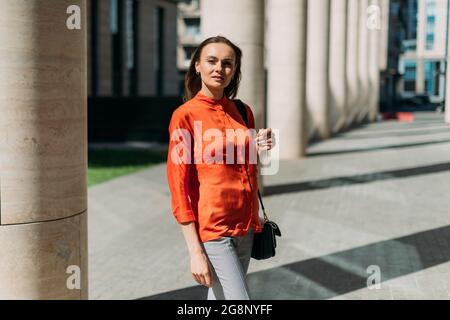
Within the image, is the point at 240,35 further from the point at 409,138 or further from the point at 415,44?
the point at 415,44

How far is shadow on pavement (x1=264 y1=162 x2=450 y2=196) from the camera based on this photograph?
14836 mm

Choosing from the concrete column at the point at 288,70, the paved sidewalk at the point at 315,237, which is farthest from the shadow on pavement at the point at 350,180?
the concrete column at the point at 288,70

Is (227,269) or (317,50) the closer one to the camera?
(227,269)

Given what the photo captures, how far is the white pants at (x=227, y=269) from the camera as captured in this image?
3781mm

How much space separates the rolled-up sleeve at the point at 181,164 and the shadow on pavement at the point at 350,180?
10570 mm

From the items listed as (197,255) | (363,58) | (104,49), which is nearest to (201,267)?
Result: (197,255)

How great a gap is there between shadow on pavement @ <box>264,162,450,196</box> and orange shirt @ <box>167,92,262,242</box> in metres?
10.5

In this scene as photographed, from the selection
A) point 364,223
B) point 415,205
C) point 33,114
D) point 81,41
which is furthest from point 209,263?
point 415,205

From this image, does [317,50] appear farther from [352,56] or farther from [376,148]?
[352,56]

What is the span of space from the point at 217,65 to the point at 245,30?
9.40 metres

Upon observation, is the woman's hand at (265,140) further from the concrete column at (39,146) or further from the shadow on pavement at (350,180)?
the shadow on pavement at (350,180)

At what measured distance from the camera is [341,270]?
806 centimetres
